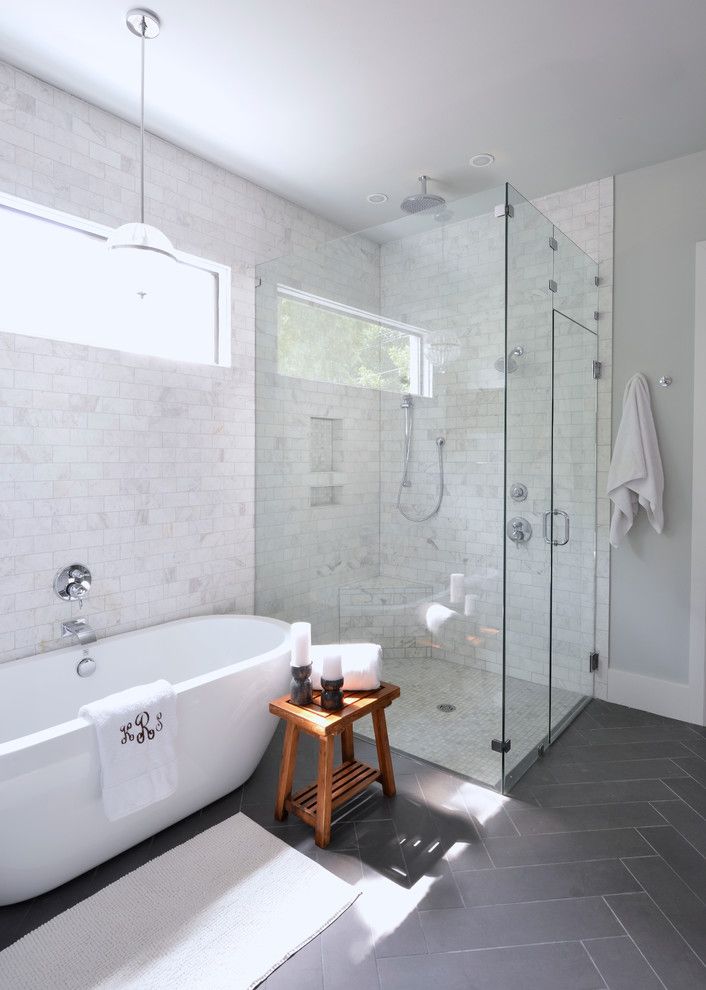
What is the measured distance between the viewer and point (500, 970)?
5.66 feet

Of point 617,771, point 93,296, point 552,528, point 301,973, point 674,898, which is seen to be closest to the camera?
point 301,973

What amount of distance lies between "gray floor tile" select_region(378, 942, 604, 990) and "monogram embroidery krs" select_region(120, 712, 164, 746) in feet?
3.41

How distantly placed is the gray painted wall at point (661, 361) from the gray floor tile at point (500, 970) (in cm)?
211

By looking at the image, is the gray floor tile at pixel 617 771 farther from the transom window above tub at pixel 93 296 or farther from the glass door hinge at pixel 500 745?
the transom window above tub at pixel 93 296

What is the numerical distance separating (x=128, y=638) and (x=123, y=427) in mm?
1068

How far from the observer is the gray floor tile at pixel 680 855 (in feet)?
6.82

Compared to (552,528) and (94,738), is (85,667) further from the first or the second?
(552,528)

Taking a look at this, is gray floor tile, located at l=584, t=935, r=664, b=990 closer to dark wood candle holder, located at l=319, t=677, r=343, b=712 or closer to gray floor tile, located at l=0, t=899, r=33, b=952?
dark wood candle holder, located at l=319, t=677, r=343, b=712

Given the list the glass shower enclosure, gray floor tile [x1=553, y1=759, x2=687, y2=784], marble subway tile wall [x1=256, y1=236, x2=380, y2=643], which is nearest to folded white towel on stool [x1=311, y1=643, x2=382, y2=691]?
the glass shower enclosure

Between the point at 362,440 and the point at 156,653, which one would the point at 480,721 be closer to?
the point at 362,440

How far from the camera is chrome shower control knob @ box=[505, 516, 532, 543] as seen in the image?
2676mm

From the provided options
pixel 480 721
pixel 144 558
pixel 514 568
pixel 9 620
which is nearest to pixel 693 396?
pixel 514 568

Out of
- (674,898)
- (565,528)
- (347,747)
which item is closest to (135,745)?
(347,747)

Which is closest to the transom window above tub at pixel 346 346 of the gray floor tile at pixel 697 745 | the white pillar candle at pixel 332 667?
the white pillar candle at pixel 332 667
